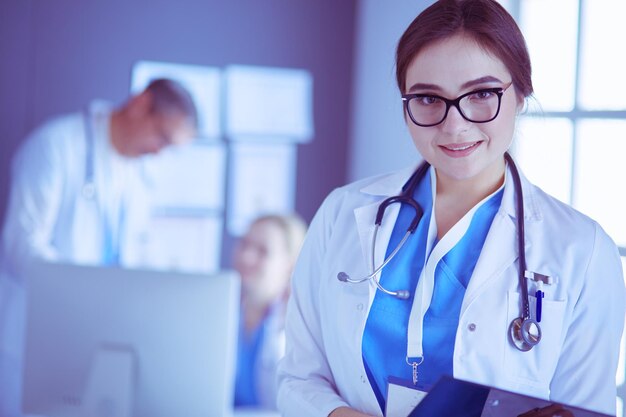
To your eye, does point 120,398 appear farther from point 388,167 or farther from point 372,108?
point 372,108

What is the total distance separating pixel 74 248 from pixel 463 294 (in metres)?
2.17

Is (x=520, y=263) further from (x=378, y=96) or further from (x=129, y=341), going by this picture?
(x=378, y=96)

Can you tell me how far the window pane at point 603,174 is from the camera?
81.3 inches

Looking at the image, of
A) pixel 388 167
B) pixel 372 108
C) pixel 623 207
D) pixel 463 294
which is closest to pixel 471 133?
pixel 463 294

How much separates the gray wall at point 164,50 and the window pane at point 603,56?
1.43m

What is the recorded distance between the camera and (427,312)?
1.34 m

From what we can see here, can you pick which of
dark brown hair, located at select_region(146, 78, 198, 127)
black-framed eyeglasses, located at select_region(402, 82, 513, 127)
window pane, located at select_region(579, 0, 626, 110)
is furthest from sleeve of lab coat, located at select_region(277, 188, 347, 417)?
dark brown hair, located at select_region(146, 78, 198, 127)

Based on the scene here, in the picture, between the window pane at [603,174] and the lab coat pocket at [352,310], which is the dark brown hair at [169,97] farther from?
the lab coat pocket at [352,310]

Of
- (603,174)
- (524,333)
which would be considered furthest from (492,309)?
(603,174)

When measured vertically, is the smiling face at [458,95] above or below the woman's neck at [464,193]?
above

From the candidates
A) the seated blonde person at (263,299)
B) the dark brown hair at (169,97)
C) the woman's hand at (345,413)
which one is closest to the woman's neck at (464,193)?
the woman's hand at (345,413)

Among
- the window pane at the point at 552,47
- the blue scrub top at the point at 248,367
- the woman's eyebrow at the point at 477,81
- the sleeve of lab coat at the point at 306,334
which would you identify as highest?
the window pane at the point at 552,47

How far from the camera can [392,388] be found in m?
1.31

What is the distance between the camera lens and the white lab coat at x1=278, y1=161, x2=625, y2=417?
1.28 meters
